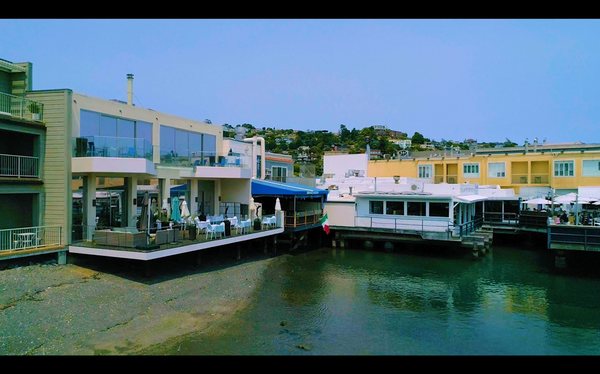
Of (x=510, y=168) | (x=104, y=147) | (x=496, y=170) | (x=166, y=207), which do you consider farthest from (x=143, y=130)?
(x=510, y=168)

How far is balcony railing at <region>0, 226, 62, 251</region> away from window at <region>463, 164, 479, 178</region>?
138 feet

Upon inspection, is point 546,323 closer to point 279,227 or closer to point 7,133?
point 279,227

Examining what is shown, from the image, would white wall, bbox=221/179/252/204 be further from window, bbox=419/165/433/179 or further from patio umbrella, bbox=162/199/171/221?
window, bbox=419/165/433/179

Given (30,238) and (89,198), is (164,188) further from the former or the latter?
(30,238)

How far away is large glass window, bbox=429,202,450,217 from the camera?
102 feet

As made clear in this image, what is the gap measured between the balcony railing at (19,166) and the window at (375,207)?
2256 centimetres

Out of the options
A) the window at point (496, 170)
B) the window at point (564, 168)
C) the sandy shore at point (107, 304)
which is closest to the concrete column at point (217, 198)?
the sandy shore at point (107, 304)

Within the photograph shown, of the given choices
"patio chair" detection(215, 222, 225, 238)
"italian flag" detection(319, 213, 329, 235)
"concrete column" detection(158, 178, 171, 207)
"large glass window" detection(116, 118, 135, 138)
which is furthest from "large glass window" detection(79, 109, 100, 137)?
"italian flag" detection(319, 213, 329, 235)

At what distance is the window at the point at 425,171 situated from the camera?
51031mm

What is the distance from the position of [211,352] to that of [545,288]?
17.3 metres

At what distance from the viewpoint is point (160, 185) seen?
24500mm

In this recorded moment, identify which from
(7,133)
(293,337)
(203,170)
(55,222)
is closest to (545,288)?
(293,337)

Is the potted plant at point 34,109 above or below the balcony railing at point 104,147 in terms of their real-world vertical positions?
above

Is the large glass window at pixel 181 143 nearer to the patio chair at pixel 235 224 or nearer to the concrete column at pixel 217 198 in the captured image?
the concrete column at pixel 217 198
